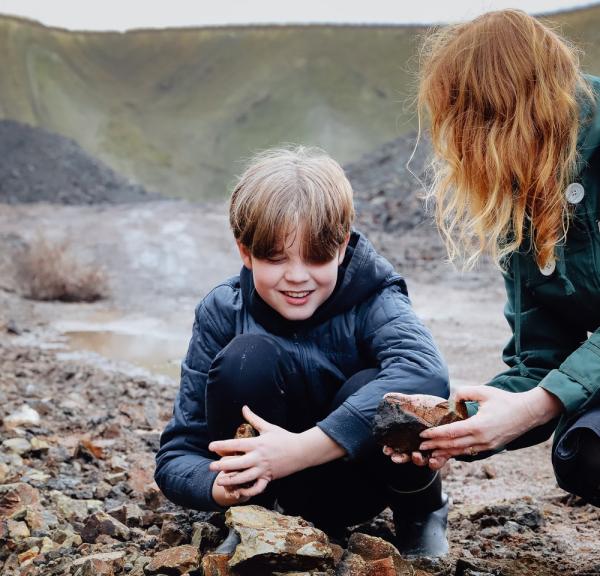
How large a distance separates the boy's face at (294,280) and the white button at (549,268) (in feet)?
1.62

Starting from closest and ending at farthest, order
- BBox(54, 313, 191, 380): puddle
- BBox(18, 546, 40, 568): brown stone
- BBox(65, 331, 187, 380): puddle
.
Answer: BBox(18, 546, 40, 568): brown stone → BBox(65, 331, 187, 380): puddle → BBox(54, 313, 191, 380): puddle

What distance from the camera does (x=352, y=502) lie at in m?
2.31

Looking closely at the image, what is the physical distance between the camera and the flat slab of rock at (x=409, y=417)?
1.96 meters

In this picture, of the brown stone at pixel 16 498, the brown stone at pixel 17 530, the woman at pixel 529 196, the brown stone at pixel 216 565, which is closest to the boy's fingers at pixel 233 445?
the brown stone at pixel 216 565

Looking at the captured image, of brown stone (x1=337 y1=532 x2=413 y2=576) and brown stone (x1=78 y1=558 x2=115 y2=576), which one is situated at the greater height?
brown stone (x1=337 y1=532 x2=413 y2=576)

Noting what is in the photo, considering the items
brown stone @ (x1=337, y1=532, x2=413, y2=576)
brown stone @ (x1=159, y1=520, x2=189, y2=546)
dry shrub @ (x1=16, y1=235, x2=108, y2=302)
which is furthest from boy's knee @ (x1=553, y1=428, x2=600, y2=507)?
dry shrub @ (x1=16, y1=235, x2=108, y2=302)

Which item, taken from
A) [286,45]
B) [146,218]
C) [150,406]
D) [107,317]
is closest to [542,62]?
[150,406]

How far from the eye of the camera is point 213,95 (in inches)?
1544

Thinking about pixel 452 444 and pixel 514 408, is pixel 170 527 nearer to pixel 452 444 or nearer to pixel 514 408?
pixel 452 444

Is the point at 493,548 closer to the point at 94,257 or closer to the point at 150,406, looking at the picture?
the point at 150,406

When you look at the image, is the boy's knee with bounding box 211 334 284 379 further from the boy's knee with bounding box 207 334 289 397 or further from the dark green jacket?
the dark green jacket

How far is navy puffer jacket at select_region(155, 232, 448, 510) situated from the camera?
2.17 m

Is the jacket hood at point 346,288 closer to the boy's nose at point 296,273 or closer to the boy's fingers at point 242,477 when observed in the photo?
the boy's nose at point 296,273

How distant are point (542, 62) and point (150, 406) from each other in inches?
116
